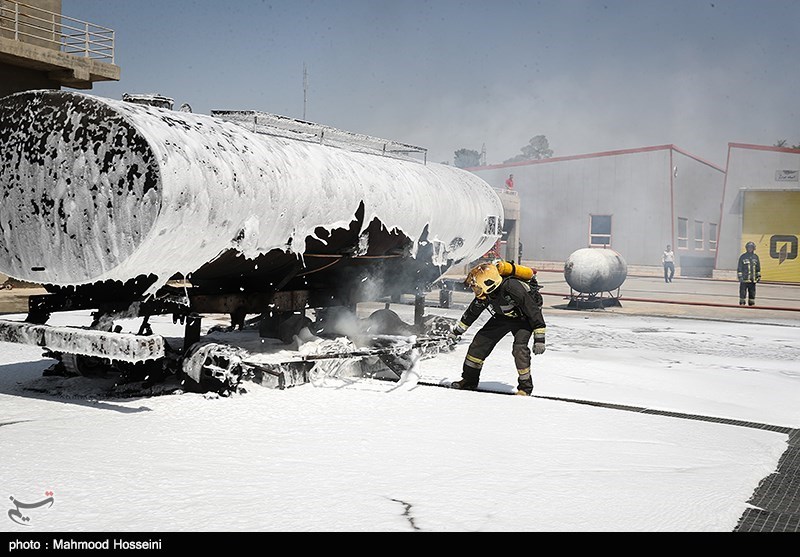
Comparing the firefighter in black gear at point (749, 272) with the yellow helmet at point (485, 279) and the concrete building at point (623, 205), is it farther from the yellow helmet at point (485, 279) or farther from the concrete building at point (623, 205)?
the concrete building at point (623, 205)

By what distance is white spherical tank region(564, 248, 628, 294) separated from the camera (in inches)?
725

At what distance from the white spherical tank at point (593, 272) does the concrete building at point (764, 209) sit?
18.2 meters

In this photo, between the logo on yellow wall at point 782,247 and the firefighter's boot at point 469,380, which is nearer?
the firefighter's boot at point 469,380

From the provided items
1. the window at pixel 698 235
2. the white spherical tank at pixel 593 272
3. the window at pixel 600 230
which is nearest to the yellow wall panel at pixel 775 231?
the window at pixel 698 235

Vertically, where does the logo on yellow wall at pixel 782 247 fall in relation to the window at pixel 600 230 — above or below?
below

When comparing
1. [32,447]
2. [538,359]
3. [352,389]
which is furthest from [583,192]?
[32,447]

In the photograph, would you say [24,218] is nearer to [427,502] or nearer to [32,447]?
[32,447]

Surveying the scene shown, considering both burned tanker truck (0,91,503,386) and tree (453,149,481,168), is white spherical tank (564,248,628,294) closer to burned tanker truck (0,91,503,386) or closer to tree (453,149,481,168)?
burned tanker truck (0,91,503,386)

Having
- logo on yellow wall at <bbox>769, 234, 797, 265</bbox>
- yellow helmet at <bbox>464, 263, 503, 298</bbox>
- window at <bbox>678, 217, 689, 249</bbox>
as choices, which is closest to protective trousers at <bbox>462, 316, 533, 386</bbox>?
yellow helmet at <bbox>464, 263, 503, 298</bbox>

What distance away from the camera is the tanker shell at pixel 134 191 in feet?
20.5

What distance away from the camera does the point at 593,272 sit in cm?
1841

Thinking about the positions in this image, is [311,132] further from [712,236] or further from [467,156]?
[467,156]

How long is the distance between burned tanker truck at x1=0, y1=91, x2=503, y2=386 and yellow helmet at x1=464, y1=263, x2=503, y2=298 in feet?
5.04

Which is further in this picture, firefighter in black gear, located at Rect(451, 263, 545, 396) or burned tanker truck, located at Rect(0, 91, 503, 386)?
firefighter in black gear, located at Rect(451, 263, 545, 396)
